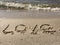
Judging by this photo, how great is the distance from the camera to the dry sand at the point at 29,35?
1196mm

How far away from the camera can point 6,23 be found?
127 centimetres

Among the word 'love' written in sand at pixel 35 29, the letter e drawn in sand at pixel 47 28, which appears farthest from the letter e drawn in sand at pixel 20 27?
the letter e drawn in sand at pixel 47 28

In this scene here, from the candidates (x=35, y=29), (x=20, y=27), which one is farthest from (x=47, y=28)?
(x=20, y=27)

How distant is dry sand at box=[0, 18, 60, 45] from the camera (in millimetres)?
1196

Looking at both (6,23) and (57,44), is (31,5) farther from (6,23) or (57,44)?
(57,44)

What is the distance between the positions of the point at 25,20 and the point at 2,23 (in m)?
0.17

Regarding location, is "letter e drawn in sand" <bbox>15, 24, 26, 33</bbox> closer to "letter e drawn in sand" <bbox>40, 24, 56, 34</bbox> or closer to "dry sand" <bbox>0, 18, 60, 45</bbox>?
"dry sand" <bbox>0, 18, 60, 45</bbox>

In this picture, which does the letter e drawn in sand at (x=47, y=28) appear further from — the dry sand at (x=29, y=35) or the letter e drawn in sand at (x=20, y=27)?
the letter e drawn in sand at (x=20, y=27)

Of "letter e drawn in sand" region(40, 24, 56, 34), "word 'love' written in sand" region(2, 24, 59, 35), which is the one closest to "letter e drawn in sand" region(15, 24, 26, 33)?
"word 'love' written in sand" region(2, 24, 59, 35)

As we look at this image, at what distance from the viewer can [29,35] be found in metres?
1.23

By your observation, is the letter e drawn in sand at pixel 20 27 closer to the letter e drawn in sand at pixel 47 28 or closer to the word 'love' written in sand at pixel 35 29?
the word 'love' written in sand at pixel 35 29

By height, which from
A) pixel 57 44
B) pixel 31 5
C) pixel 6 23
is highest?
pixel 31 5

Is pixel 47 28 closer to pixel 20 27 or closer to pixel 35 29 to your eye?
pixel 35 29

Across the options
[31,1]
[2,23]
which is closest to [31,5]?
[31,1]
